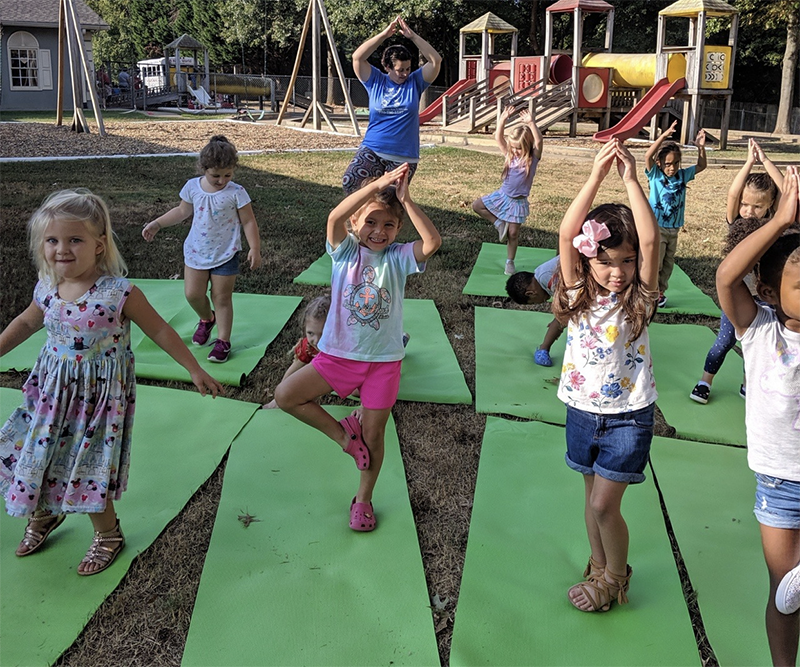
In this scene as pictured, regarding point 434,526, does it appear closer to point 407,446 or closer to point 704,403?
point 407,446

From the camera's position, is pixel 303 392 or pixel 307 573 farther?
pixel 303 392

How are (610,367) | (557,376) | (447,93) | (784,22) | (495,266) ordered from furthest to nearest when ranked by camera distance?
(784,22)
(447,93)
(495,266)
(557,376)
(610,367)

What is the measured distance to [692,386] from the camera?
188 inches

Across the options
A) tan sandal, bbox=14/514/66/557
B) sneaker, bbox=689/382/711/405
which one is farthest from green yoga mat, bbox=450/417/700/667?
tan sandal, bbox=14/514/66/557

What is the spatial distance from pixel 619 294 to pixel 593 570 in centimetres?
108

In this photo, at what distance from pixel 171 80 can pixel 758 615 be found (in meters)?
34.7

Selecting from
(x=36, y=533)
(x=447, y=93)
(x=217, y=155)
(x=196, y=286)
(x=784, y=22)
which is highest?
(x=784, y=22)

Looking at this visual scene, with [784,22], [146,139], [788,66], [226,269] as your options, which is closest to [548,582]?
[226,269]

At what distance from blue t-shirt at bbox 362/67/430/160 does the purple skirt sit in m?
0.97

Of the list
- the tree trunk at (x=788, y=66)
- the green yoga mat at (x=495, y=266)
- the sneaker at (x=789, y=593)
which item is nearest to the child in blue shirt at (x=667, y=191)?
the green yoga mat at (x=495, y=266)

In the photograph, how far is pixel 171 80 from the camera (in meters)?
33.1

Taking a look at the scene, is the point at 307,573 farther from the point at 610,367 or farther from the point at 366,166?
the point at 366,166

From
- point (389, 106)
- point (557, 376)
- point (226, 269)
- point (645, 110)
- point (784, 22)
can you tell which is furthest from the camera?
point (784, 22)

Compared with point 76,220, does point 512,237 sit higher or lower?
lower
